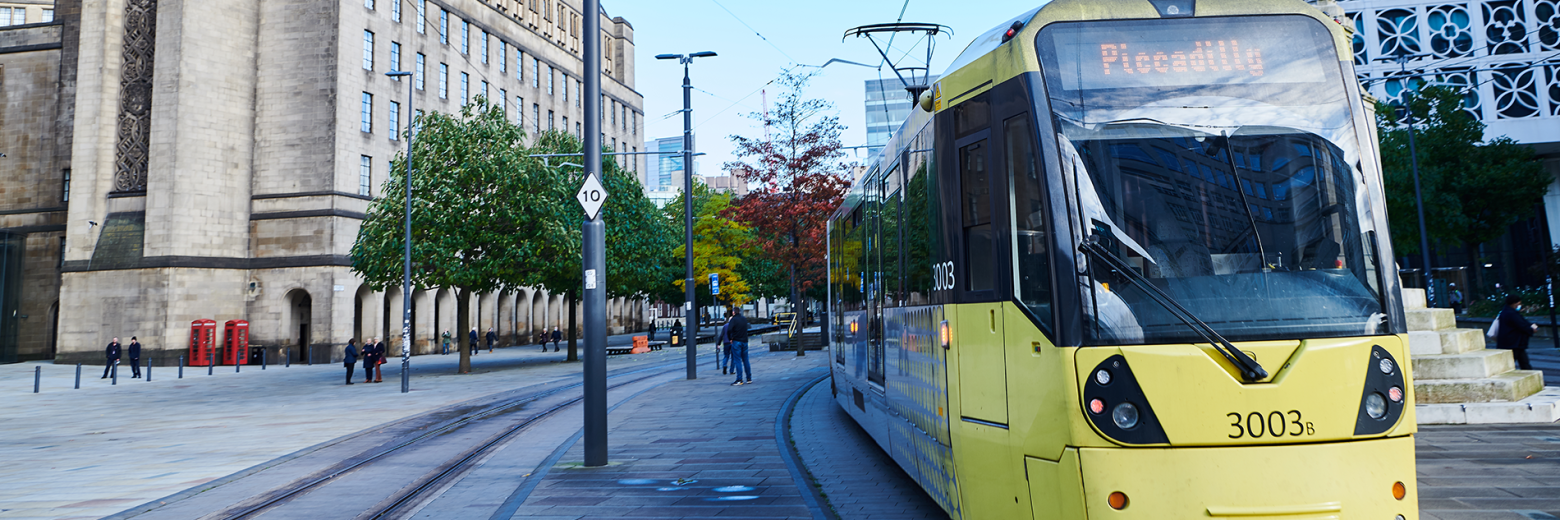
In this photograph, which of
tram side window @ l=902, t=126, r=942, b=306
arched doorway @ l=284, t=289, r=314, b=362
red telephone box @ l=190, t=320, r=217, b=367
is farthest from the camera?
arched doorway @ l=284, t=289, r=314, b=362

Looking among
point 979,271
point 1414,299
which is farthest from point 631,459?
point 1414,299

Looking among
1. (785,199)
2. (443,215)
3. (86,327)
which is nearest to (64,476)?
(443,215)

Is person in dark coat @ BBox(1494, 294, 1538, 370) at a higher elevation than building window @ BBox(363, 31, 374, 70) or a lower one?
lower

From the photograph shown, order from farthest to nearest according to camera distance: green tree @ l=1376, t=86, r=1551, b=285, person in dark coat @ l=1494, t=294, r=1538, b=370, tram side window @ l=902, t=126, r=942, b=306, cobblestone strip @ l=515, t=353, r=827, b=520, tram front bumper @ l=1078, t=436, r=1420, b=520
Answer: green tree @ l=1376, t=86, r=1551, b=285 → person in dark coat @ l=1494, t=294, r=1538, b=370 → cobblestone strip @ l=515, t=353, r=827, b=520 → tram side window @ l=902, t=126, r=942, b=306 → tram front bumper @ l=1078, t=436, r=1420, b=520

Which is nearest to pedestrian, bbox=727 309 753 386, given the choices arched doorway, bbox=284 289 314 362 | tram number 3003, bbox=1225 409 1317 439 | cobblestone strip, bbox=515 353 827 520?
cobblestone strip, bbox=515 353 827 520

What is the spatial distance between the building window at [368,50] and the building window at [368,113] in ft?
4.12

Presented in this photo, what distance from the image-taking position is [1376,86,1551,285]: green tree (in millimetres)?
30438

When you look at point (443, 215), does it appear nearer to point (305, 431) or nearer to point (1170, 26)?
point (305, 431)

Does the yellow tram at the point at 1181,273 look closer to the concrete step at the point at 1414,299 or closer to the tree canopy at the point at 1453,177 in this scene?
the concrete step at the point at 1414,299

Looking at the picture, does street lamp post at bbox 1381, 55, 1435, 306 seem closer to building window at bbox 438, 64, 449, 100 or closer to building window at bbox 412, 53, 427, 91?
building window at bbox 412, 53, 427, 91

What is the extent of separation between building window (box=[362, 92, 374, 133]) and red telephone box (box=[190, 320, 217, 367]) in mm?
9922

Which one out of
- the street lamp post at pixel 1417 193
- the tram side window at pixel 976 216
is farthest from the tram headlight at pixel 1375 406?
the street lamp post at pixel 1417 193

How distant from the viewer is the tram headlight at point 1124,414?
3.87 m

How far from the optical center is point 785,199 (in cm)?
3047
